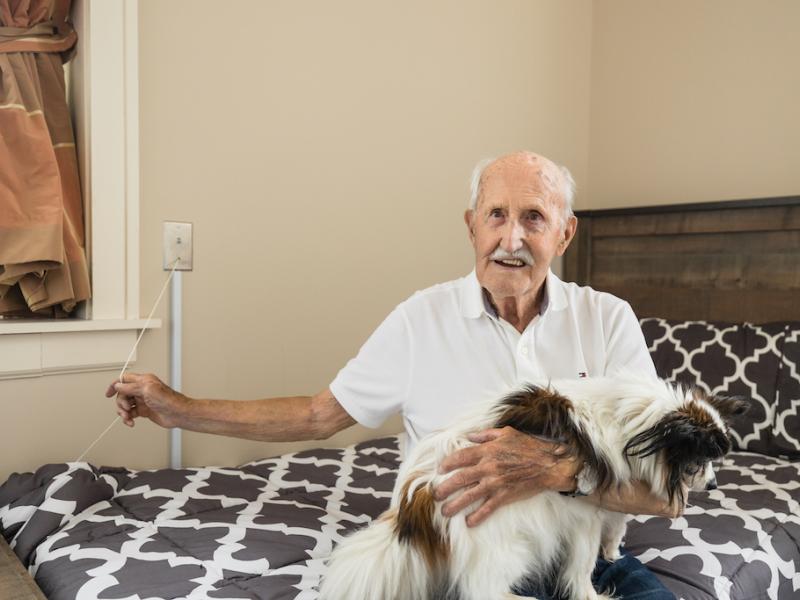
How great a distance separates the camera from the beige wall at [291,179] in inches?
78.4

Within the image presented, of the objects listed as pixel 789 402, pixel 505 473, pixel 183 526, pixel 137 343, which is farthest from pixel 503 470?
pixel 789 402

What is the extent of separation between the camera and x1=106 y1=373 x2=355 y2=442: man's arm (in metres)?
1.47

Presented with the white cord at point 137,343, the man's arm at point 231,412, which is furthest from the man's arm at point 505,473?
the white cord at point 137,343

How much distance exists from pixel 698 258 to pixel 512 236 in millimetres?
1767

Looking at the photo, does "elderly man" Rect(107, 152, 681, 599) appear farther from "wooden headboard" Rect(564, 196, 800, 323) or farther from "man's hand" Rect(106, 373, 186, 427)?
"wooden headboard" Rect(564, 196, 800, 323)

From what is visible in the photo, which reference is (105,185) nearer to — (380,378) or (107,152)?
(107,152)

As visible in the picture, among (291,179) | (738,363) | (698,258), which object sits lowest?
(738,363)

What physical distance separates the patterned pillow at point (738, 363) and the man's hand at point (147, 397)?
5.50 ft

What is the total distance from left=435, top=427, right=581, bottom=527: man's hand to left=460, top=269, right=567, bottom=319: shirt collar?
42 centimetres

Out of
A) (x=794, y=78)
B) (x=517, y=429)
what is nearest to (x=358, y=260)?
(x=517, y=429)

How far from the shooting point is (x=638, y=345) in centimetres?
149

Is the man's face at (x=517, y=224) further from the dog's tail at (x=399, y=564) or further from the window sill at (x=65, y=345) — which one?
the window sill at (x=65, y=345)

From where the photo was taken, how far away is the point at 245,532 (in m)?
1.47

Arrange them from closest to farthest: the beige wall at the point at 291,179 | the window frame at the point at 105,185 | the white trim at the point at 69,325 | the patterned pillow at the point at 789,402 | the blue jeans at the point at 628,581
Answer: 1. the blue jeans at the point at 628,581
2. the white trim at the point at 69,325
3. the window frame at the point at 105,185
4. the beige wall at the point at 291,179
5. the patterned pillow at the point at 789,402
